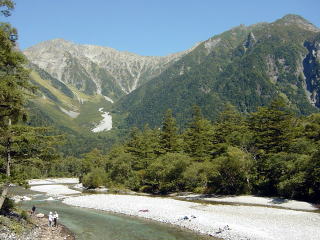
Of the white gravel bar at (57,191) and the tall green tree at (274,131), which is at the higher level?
the tall green tree at (274,131)

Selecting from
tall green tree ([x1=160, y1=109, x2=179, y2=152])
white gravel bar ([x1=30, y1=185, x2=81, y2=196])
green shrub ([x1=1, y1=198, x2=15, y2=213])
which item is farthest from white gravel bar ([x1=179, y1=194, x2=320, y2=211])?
green shrub ([x1=1, y1=198, x2=15, y2=213])

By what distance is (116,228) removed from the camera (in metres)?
34.9

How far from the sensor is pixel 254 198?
177ft

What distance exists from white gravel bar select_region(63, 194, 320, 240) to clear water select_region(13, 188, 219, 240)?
6.25 feet

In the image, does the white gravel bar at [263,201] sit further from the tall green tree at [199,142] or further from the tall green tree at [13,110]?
the tall green tree at [13,110]

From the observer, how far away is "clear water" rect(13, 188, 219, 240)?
30.5 metres

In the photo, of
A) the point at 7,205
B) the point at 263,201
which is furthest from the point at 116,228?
the point at 263,201

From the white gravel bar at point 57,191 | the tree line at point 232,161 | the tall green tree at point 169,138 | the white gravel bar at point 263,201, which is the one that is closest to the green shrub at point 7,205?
the tree line at point 232,161

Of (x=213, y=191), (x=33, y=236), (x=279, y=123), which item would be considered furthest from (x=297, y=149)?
(x=33, y=236)

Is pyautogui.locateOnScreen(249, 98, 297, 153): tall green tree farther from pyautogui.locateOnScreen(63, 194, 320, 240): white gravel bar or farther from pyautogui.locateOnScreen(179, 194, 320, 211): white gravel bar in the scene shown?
pyautogui.locateOnScreen(63, 194, 320, 240): white gravel bar

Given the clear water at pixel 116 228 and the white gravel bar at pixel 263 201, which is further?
the white gravel bar at pixel 263 201

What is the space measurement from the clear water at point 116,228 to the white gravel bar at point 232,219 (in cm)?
190

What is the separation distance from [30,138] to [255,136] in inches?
2012

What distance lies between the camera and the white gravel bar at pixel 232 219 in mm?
28770
